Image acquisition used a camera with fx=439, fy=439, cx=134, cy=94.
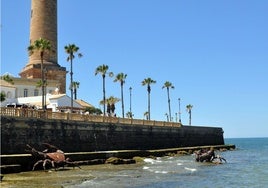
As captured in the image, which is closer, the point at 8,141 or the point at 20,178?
the point at 20,178

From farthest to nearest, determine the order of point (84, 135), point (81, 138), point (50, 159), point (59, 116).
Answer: point (84, 135) → point (81, 138) → point (59, 116) → point (50, 159)

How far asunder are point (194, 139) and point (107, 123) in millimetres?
25024

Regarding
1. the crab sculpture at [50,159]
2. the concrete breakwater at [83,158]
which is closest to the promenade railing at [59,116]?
the crab sculpture at [50,159]

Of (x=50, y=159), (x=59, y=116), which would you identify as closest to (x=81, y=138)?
(x=59, y=116)

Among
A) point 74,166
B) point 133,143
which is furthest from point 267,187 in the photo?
point 133,143

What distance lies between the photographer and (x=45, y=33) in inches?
2152

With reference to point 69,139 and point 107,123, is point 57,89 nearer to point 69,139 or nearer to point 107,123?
point 107,123

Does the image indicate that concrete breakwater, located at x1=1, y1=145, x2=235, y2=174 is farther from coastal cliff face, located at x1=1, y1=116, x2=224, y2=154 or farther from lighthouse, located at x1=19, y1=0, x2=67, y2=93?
lighthouse, located at x1=19, y1=0, x2=67, y2=93

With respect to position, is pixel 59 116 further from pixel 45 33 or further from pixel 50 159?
pixel 45 33

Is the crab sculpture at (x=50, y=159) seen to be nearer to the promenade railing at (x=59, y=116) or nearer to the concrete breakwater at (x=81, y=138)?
the concrete breakwater at (x=81, y=138)

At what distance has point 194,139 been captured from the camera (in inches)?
2393

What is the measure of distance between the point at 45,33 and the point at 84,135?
23693 millimetres

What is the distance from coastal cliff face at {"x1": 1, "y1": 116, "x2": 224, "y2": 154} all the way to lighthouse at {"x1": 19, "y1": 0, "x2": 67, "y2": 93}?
54.3 feet

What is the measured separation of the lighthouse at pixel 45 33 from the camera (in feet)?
180
